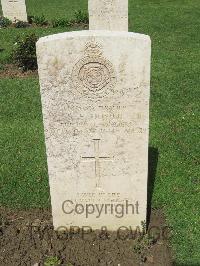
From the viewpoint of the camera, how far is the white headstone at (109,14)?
12.5 metres

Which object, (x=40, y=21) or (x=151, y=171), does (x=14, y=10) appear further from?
(x=151, y=171)

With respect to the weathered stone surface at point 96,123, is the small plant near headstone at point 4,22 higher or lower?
lower

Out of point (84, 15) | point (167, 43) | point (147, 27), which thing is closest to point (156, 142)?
point (167, 43)

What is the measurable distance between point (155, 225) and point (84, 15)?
39.2 feet

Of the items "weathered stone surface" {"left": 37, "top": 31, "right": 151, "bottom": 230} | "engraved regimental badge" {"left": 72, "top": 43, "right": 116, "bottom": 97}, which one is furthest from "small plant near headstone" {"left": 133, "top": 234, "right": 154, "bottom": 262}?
"engraved regimental badge" {"left": 72, "top": 43, "right": 116, "bottom": 97}

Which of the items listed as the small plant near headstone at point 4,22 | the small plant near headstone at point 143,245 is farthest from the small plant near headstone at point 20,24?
the small plant near headstone at point 143,245

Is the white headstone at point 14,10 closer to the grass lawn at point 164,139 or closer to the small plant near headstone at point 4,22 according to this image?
the small plant near headstone at point 4,22

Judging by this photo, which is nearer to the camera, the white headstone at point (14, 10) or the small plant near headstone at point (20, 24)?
the small plant near headstone at point (20, 24)

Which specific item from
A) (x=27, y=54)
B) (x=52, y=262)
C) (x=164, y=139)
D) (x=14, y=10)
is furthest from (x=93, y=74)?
(x=14, y=10)

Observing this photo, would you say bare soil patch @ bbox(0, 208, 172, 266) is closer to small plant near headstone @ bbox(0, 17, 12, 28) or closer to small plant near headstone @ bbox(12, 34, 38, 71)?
small plant near headstone @ bbox(12, 34, 38, 71)

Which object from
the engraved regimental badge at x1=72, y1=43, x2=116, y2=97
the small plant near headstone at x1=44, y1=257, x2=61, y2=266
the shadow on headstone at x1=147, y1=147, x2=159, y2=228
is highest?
the engraved regimental badge at x1=72, y1=43, x2=116, y2=97

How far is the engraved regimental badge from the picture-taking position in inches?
177

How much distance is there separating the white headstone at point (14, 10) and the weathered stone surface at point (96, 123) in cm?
1253

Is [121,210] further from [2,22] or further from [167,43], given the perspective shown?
[2,22]
